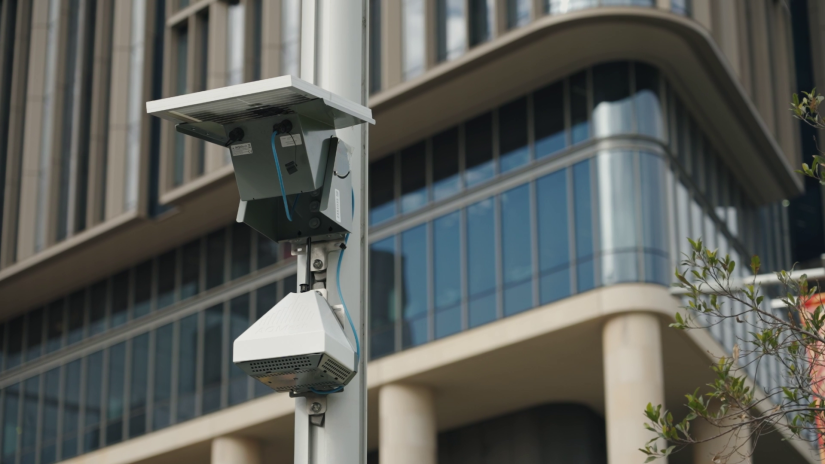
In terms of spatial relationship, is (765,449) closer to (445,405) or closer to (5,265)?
(445,405)

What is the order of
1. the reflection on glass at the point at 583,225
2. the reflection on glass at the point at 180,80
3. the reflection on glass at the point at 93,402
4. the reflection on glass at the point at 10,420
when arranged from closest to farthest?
the reflection on glass at the point at 583,225 < the reflection on glass at the point at 180,80 < the reflection on glass at the point at 93,402 < the reflection on glass at the point at 10,420

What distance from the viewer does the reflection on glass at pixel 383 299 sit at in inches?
1184

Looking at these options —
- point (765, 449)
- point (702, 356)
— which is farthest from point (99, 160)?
point (765, 449)

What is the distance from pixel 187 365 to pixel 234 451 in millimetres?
3268

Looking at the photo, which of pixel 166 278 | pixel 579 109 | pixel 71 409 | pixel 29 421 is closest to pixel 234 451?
pixel 166 278

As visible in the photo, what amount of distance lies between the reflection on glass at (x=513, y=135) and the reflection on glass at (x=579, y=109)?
1.21m

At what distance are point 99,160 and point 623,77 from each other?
49.6ft

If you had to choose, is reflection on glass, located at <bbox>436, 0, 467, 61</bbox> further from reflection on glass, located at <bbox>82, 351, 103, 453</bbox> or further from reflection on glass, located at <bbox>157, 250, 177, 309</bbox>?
reflection on glass, located at <bbox>82, 351, 103, 453</bbox>

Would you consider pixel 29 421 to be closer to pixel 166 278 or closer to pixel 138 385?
pixel 138 385

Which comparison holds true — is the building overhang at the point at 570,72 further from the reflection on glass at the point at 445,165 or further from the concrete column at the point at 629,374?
the concrete column at the point at 629,374

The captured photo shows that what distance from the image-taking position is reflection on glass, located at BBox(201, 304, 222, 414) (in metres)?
33.6

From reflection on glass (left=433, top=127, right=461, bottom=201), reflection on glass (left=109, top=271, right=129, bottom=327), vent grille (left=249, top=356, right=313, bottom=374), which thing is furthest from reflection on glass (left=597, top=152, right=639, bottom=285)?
vent grille (left=249, top=356, right=313, bottom=374)

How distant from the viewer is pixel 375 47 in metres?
29.9

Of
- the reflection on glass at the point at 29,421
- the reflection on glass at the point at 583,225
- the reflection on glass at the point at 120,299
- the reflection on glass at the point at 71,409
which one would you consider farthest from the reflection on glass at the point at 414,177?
the reflection on glass at the point at 29,421
